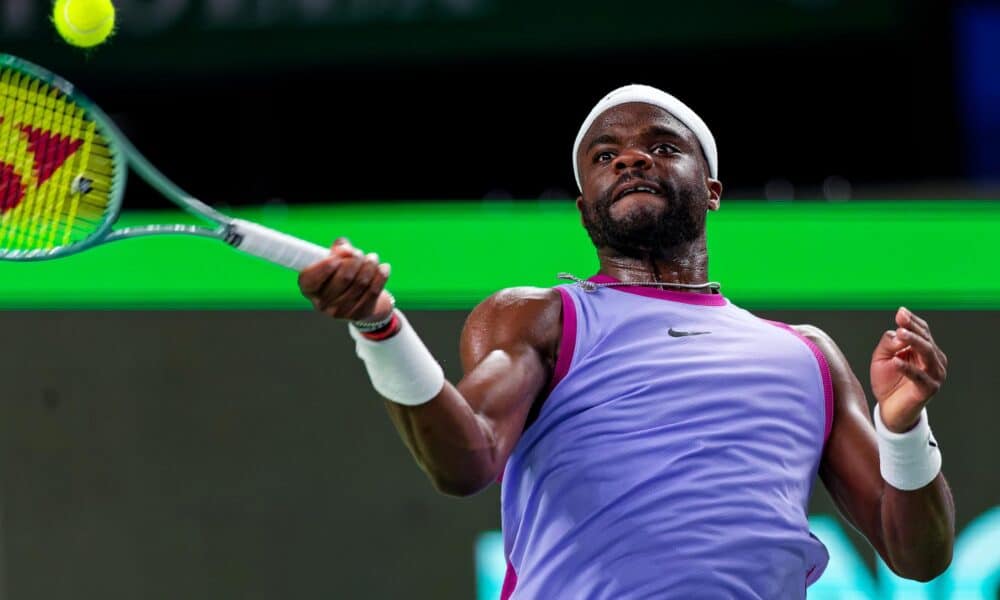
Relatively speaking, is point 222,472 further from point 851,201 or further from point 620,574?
point 620,574

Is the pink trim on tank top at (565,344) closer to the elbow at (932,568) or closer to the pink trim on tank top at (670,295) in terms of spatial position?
the pink trim on tank top at (670,295)

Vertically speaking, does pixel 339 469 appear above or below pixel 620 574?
below

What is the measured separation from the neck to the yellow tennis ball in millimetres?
1135

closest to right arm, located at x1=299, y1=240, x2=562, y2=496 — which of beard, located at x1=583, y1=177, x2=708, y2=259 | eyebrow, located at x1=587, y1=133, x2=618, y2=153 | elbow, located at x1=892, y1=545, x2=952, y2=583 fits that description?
beard, located at x1=583, y1=177, x2=708, y2=259

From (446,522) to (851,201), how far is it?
1603mm

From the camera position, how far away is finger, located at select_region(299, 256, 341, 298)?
2188mm

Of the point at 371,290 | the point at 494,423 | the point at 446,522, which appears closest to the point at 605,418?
the point at 494,423

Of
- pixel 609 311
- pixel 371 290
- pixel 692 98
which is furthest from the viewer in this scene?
pixel 692 98

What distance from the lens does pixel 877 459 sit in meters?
2.78

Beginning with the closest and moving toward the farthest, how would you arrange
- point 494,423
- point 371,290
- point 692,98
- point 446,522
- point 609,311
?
1. point 371,290
2. point 494,423
3. point 609,311
4. point 446,522
5. point 692,98

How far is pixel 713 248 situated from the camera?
4871mm

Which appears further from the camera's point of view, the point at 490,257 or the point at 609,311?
the point at 490,257

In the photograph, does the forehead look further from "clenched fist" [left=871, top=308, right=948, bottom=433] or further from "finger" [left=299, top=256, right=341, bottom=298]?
"finger" [left=299, top=256, right=341, bottom=298]

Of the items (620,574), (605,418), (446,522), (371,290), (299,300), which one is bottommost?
(446,522)
